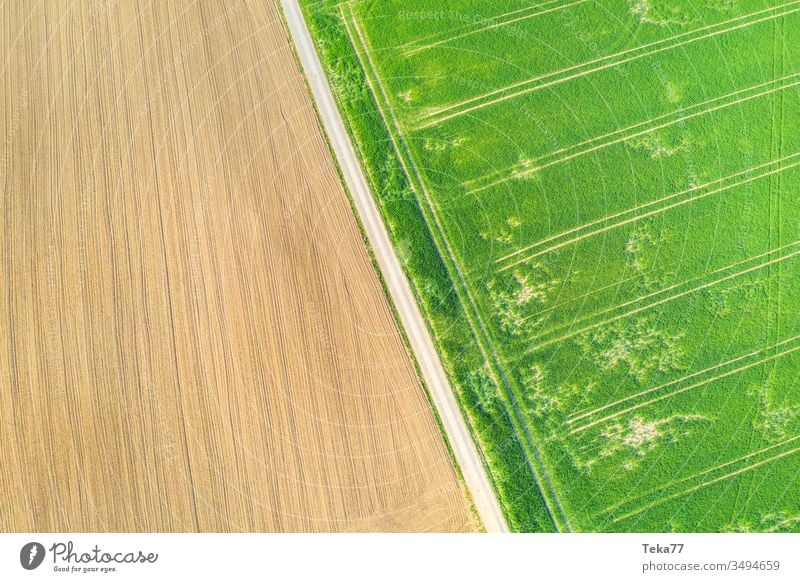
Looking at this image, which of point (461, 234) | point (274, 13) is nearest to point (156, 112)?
point (274, 13)

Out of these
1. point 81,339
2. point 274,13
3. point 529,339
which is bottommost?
point 81,339

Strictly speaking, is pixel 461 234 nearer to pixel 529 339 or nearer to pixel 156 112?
pixel 529 339

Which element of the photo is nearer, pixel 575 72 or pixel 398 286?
pixel 398 286

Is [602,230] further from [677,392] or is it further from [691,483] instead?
[691,483]

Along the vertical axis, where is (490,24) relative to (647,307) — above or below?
above

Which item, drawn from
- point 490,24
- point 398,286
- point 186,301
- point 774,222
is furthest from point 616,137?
point 186,301
